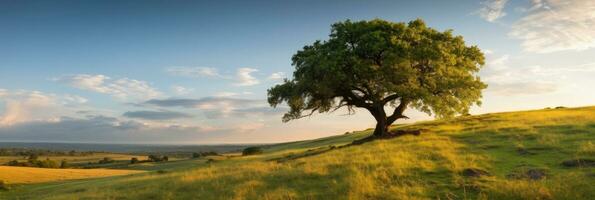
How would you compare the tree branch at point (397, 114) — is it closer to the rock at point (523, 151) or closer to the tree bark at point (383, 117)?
the tree bark at point (383, 117)

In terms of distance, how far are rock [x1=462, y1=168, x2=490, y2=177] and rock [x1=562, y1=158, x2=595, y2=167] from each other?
3973 millimetres

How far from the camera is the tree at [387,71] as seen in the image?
37.9m

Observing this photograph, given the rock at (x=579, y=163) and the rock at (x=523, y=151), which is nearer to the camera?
the rock at (x=579, y=163)

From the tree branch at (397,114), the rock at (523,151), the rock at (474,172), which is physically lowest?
the rock at (474,172)

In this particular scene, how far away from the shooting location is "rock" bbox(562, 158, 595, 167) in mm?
19781

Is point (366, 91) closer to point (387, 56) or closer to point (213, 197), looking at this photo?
point (387, 56)

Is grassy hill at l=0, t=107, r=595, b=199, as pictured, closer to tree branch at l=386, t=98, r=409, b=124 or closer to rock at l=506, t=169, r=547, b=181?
rock at l=506, t=169, r=547, b=181

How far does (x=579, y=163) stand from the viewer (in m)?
19.6

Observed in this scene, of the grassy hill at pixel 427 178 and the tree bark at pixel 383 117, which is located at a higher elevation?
the tree bark at pixel 383 117

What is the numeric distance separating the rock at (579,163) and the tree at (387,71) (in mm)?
16765

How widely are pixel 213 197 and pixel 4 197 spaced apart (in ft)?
51.7

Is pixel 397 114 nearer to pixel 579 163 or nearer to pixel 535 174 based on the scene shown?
pixel 579 163

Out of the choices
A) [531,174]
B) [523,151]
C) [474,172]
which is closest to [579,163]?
[531,174]

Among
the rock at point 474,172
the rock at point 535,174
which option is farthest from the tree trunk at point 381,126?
the rock at point 535,174
